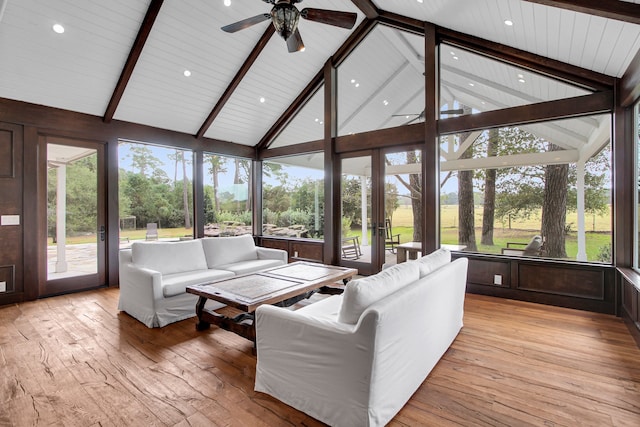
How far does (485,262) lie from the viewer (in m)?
4.57

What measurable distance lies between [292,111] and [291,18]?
3827 mm

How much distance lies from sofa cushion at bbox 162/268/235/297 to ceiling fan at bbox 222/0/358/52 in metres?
2.74

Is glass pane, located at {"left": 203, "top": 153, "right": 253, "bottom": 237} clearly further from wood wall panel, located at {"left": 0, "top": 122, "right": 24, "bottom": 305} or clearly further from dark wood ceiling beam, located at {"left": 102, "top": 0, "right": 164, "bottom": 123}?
wood wall panel, located at {"left": 0, "top": 122, "right": 24, "bottom": 305}

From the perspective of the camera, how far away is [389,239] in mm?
5547

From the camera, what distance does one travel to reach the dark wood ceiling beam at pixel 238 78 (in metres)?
5.05

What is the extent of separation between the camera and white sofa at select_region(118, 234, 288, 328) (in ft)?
11.2

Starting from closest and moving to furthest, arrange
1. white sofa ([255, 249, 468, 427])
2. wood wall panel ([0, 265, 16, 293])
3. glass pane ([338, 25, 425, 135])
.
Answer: white sofa ([255, 249, 468, 427])
wood wall panel ([0, 265, 16, 293])
glass pane ([338, 25, 425, 135])

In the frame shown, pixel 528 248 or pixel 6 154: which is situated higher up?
pixel 6 154

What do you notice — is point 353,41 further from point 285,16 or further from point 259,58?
point 285,16

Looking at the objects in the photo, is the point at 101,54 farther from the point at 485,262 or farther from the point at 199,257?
the point at 485,262

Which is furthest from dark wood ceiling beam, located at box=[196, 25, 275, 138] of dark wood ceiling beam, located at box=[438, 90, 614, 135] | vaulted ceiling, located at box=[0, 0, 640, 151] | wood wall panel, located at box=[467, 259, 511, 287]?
wood wall panel, located at box=[467, 259, 511, 287]

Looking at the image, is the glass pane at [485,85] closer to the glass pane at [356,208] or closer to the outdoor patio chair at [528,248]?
the glass pane at [356,208]

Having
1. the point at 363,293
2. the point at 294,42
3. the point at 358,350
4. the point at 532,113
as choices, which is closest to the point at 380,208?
the point at 532,113

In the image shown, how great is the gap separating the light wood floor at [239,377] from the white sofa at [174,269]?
20 centimetres
